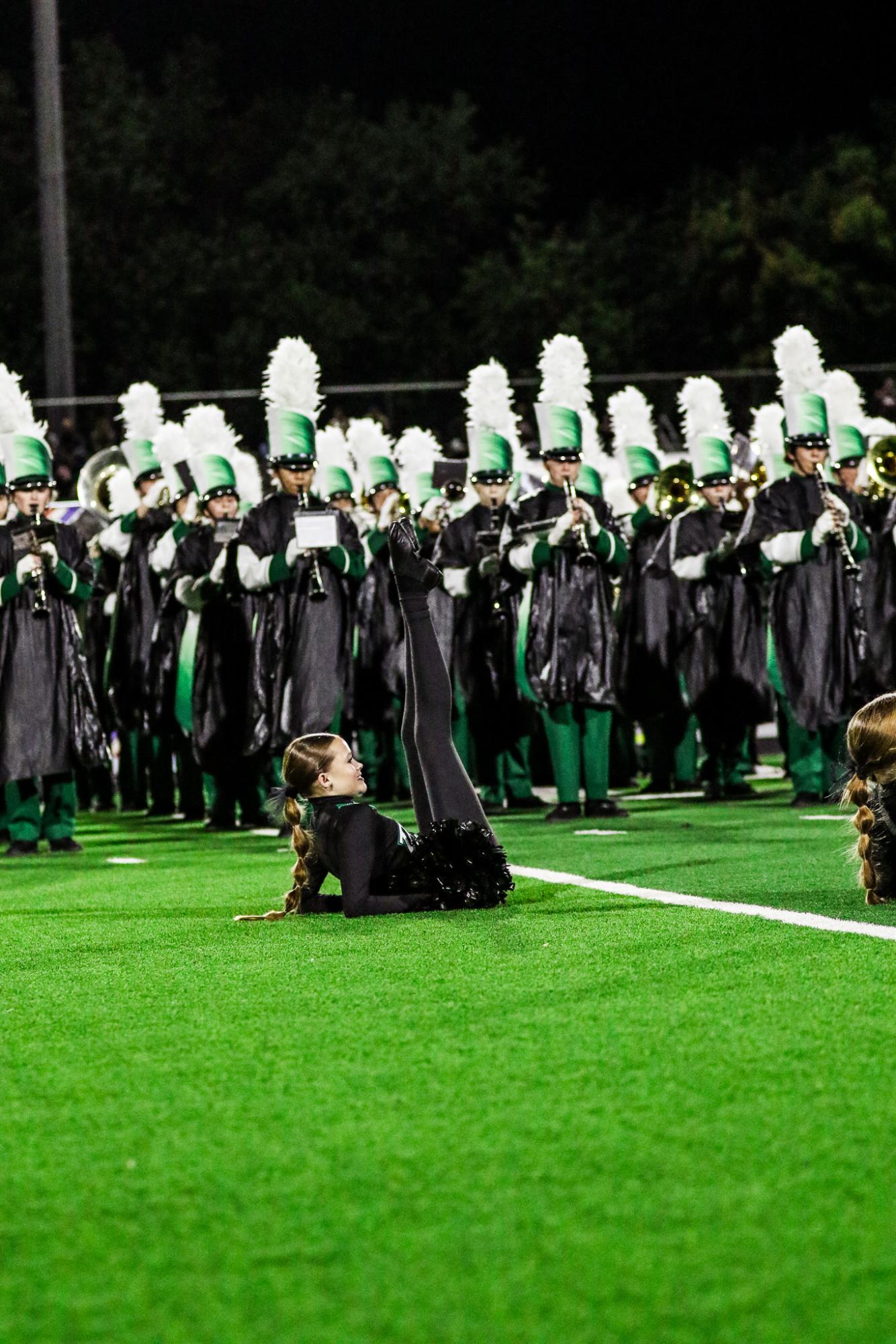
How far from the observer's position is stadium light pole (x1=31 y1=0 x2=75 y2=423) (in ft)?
76.0

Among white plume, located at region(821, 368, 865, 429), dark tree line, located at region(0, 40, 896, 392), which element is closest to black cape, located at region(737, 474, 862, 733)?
white plume, located at region(821, 368, 865, 429)

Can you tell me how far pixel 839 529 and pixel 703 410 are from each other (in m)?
2.64

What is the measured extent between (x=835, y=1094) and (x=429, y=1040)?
3.75ft

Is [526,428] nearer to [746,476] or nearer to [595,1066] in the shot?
[746,476]

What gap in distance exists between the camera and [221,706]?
13.6m

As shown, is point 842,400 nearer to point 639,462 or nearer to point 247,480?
point 639,462

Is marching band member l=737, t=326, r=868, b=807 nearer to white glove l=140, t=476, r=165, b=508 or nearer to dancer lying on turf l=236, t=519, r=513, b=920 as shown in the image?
white glove l=140, t=476, r=165, b=508

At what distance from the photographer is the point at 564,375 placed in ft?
44.2

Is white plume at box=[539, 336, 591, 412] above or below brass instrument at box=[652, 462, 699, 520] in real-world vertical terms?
above

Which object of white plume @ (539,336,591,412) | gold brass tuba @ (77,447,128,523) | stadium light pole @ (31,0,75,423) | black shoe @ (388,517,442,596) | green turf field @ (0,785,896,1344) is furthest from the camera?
stadium light pole @ (31,0,75,423)

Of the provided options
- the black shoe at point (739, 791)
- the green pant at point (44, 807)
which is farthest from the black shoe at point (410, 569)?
the black shoe at point (739, 791)

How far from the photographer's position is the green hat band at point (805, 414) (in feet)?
43.5

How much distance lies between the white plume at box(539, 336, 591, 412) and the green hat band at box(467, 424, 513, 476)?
1.45 ft

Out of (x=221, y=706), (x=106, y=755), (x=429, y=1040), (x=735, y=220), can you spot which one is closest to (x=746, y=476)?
(x=221, y=706)
